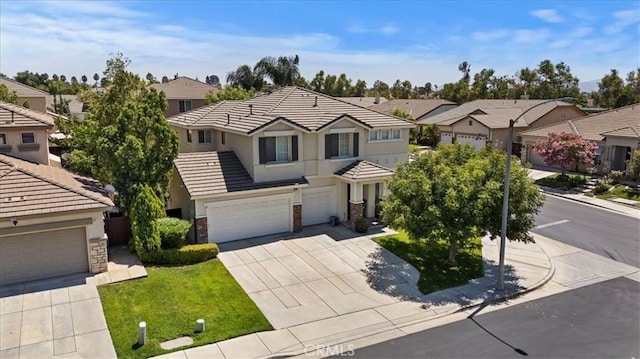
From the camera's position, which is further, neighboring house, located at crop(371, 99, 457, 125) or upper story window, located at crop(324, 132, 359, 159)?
neighboring house, located at crop(371, 99, 457, 125)

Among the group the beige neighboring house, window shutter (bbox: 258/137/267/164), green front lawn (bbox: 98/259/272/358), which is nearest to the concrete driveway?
green front lawn (bbox: 98/259/272/358)

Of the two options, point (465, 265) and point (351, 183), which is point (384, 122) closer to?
point (351, 183)

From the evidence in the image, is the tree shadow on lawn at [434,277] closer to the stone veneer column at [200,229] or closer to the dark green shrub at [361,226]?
the dark green shrub at [361,226]

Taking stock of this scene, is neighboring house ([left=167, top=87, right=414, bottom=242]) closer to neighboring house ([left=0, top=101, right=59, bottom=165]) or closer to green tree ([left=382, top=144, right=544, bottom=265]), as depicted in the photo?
green tree ([left=382, top=144, right=544, bottom=265])

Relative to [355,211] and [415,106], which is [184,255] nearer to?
[355,211]

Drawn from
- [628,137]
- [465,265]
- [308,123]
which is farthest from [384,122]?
[628,137]
